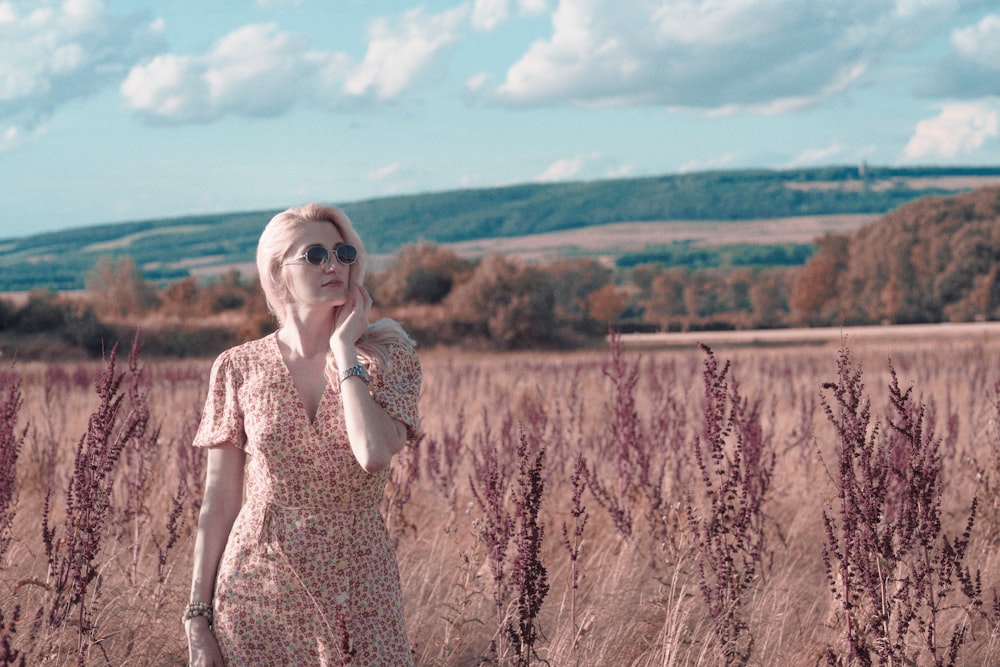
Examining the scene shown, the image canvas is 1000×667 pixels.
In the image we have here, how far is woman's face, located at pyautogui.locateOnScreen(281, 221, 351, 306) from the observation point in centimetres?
226

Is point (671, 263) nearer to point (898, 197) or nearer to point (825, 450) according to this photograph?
point (898, 197)

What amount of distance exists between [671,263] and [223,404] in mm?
121250

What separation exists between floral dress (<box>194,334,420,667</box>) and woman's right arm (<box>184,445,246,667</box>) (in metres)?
0.03

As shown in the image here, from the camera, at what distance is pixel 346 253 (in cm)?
228

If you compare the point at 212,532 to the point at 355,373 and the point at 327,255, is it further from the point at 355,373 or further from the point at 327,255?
the point at 327,255

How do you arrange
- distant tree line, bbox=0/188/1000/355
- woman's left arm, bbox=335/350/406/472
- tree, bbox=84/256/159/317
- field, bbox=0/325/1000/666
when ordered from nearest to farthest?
woman's left arm, bbox=335/350/406/472 < field, bbox=0/325/1000/666 < distant tree line, bbox=0/188/1000/355 < tree, bbox=84/256/159/317

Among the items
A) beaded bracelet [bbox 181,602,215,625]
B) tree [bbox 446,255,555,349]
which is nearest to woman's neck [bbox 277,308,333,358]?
beaded bracelet [bbox 181,602,215,625]

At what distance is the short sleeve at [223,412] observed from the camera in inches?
89.4

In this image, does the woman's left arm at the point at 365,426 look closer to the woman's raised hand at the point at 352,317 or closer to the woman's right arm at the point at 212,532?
the woman's raised hand at the point at 352,317

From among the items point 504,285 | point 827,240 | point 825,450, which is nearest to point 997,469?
point 825,450

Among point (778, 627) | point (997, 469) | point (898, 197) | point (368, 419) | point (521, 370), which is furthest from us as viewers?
point (898, 197)

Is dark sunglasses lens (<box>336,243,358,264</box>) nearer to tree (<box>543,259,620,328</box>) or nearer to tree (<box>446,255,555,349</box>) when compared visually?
tree (<box>446,255,555,349</box>)

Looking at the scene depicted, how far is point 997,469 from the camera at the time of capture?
4.95 meters

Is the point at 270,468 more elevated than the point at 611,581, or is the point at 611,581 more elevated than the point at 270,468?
the point at 270,468
